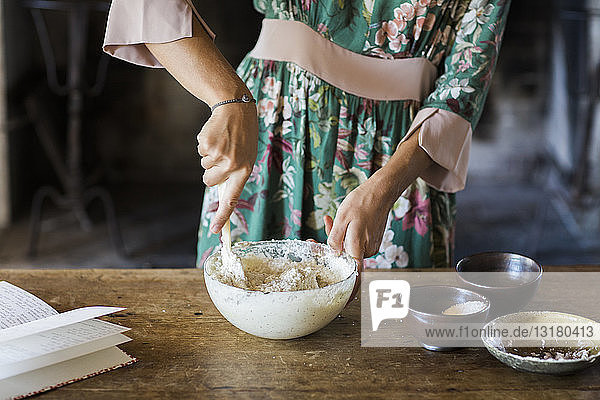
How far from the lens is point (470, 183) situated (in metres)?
3.82

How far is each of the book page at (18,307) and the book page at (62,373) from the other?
0.12 m

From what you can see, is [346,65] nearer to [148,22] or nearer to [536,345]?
[148,22]

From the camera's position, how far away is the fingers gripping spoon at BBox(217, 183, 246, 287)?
1003 millimetres

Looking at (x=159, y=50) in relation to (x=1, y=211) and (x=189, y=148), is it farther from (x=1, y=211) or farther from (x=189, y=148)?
(x=189, y=148)

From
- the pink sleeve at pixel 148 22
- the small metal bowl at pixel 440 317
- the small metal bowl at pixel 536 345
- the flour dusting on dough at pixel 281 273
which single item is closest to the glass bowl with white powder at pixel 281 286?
the flour dusting on dough at pixel 281 273

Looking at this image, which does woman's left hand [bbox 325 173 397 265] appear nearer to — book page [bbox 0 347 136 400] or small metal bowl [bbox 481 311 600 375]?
small metal bowl [bbox 481 311 600 375]

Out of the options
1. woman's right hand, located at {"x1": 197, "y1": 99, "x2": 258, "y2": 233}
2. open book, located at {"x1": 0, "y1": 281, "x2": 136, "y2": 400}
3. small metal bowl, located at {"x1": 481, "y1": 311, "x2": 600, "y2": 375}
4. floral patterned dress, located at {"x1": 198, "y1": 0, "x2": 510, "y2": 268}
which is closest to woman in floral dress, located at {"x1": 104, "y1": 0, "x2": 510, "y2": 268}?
floral patterned dress, located at {"x1": 198, "y1": 0, "x2": 510, "y2": 268}

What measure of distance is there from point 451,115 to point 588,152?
229cm

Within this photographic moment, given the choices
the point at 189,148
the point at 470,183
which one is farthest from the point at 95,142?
the point at 470,183

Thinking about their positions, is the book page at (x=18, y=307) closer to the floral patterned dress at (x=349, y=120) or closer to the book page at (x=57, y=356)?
the book page at (x=57, y=356)

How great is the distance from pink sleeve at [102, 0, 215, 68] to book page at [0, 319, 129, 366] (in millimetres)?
421

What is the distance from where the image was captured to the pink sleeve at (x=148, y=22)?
103 centimetres

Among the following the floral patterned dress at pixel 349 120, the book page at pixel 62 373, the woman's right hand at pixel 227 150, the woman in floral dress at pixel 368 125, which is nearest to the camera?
the book page at pixel 62 373

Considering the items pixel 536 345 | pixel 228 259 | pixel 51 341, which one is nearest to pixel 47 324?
pixel 51 341
